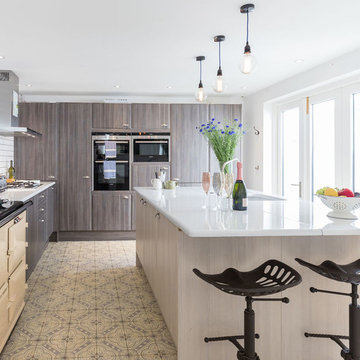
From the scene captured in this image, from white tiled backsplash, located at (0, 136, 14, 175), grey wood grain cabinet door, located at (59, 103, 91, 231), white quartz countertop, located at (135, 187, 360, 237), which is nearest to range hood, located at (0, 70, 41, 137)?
white tiled backsplash, located at (0, 136, 14, 175)

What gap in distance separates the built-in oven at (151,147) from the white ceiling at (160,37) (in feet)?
3.50

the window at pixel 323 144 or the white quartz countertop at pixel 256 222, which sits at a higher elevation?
the window at pixel 323 144

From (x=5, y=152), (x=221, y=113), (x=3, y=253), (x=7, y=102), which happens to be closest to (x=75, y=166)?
(x=5, y=152)

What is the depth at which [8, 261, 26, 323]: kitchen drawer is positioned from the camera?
2507 mm

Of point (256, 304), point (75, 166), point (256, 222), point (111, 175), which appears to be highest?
point (75, 166)

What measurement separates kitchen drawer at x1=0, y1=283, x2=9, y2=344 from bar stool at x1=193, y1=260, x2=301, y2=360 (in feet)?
3.99

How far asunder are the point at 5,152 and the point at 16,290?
10.8ft

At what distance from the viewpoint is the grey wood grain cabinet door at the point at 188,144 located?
6148mm

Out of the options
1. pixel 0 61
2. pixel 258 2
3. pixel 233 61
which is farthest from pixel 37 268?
pixel 258 2

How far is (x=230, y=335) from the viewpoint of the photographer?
2006 mm

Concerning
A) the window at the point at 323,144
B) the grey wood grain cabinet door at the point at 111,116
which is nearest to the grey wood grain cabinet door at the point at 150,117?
the grey wood grain cabinet door at the point at 111,116

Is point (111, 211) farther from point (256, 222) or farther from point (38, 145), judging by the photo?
point (256, 222)

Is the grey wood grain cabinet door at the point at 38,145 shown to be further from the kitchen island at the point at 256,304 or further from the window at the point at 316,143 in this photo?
the kitchen island at the point at 256,304

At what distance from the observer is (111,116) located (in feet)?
19.8
